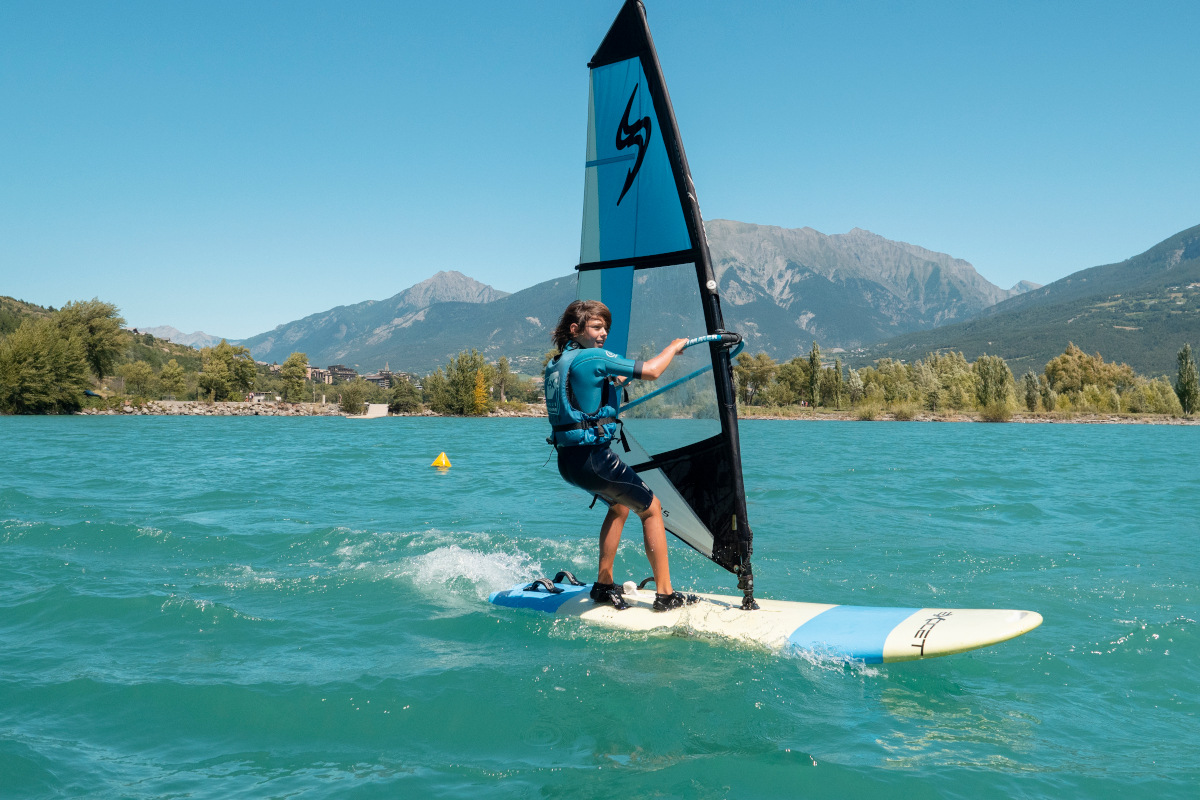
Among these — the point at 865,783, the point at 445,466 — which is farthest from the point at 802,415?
the point at 865,783

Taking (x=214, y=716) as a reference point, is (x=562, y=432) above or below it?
above

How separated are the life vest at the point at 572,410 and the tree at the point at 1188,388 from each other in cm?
9023

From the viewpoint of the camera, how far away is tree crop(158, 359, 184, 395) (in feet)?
283

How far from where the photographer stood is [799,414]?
84.6 m

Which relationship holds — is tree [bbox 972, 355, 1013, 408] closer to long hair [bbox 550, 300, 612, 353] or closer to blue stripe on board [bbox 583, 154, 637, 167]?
blue stripe on board [bbox 583, 154, 637, 167]

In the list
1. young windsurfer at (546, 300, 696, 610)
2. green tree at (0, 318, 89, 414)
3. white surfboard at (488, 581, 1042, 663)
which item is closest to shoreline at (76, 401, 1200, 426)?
green tree at (0, 318, 89, 414)

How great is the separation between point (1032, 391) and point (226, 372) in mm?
91444

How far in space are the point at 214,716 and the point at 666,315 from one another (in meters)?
3.97

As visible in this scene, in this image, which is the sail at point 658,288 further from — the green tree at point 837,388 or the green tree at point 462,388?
the green tree at point 837,388

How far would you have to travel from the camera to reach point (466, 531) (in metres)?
9.95

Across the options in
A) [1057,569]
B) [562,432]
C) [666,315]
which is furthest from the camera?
[1057,569]

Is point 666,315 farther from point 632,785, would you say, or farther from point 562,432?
point 632,785

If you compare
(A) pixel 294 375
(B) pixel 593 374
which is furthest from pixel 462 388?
(B) pixel 593 374

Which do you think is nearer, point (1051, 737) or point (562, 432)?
point (1051, 737)
